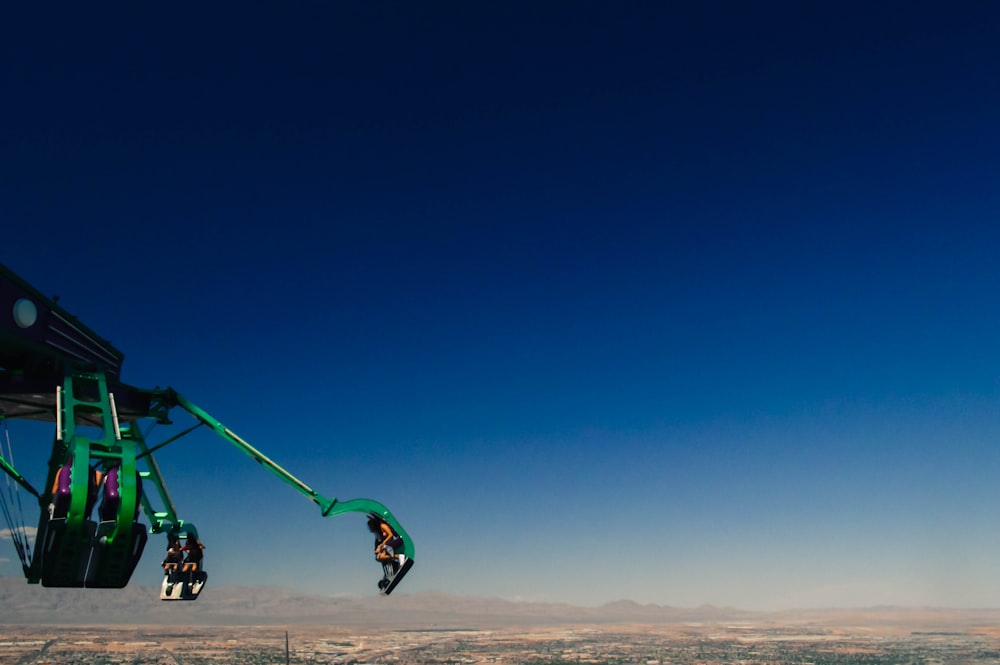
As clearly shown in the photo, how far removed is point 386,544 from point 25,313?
33.7ft

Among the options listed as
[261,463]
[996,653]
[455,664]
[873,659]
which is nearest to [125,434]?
[261,463]

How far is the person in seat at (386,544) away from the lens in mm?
20734

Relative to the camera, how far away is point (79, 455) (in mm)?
15797

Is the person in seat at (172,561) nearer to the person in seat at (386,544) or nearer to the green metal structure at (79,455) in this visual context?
the green metal structure at (79,455)

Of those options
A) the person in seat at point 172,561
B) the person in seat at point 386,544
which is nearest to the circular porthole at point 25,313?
the person in seat at point 172,561

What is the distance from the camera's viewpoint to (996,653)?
641ft

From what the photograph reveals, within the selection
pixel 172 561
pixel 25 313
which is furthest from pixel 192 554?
pixel 25 313

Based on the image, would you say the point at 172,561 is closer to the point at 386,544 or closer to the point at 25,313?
the point at 386,544

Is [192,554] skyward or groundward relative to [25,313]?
groundward

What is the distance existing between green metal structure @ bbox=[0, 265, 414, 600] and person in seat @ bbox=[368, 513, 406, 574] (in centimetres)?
6

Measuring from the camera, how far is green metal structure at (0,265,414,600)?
16.0 m

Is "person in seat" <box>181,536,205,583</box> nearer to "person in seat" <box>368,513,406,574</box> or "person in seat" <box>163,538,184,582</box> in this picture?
"person in seat" <box>163,538,184,582</box>

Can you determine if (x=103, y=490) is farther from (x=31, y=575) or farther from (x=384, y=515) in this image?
(x=384, y=515)

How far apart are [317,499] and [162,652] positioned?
200967 mm
